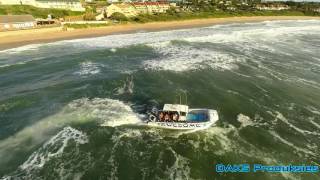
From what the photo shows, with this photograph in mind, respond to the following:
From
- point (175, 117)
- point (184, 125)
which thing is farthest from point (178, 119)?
point (184, 125)

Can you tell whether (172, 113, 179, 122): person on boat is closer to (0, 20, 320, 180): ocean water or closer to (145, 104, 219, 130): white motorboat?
(145, 104, 219, 130): white motorboat

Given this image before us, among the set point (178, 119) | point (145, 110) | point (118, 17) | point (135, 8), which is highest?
point (135, 8)

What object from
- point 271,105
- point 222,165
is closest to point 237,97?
point 271,105

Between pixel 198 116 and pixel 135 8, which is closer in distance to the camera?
pixel 198 116

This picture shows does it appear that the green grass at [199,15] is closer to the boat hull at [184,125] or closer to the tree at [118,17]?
the tree at [118,17]

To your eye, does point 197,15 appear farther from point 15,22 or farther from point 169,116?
point 169,116

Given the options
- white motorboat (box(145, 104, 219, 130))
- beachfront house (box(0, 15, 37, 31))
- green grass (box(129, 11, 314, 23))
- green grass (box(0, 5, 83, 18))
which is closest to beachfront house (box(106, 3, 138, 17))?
green grass (box(129, 11, 314, 23))

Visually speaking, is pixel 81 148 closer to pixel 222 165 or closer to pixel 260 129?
pixel 222 165

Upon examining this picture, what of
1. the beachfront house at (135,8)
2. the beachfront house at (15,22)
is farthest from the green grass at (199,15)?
the beachfront house at (15,22)
